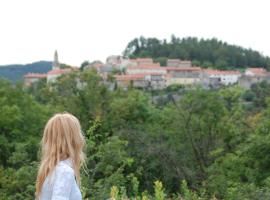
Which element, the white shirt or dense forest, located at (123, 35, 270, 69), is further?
dense forest, located at (123, 35, 270, 69)

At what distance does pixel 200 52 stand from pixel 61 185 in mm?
130748

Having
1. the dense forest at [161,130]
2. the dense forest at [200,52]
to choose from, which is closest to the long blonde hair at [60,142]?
the dense forest at [161,130]

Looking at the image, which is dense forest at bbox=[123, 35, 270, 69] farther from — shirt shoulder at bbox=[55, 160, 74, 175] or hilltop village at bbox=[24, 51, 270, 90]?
shirt shoulder at bbox=[55, 160, 74, 175]

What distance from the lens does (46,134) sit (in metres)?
2.74

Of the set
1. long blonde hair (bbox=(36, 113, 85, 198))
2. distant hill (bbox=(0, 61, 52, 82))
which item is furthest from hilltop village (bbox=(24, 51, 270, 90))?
long blonde hair (bbox=(36, 113, 85, 198))

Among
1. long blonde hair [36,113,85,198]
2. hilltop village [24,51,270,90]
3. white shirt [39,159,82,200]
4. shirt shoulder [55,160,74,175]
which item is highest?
long blonde hair [36,113,85,198]

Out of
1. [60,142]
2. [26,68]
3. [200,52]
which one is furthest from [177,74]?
[60,142]

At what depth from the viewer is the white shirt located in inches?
101

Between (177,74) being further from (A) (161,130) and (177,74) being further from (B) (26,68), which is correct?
(A) (161,130)

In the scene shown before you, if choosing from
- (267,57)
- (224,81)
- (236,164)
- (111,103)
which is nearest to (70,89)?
(111,103)

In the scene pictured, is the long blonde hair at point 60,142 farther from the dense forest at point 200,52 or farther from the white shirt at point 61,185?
the dense forest at point 200,52

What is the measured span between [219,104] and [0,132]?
10.1 meters

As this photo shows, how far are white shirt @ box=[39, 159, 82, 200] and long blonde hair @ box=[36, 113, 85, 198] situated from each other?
3 cm

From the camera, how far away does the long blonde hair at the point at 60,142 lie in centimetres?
269
